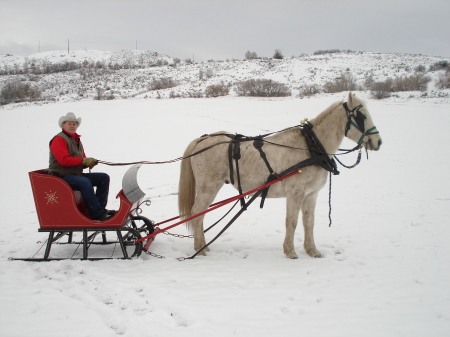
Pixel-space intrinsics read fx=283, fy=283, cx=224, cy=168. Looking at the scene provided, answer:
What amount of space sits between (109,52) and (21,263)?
87655 millimetres

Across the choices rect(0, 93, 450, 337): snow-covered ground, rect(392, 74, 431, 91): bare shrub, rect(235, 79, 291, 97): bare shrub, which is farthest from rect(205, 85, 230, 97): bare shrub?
rect(0, 93, 450, 337): snow-covered ground

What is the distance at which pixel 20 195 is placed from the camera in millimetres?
8680

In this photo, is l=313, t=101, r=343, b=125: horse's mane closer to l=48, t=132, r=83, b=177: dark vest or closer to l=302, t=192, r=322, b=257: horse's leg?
l=302, t=192, r=322, b=257: horse's leg

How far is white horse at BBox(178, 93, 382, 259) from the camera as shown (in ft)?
13.5

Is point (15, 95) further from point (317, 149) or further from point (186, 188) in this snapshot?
point (317, 149)

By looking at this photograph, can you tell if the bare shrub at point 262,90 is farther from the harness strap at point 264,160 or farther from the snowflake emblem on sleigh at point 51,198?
the snowflake emblem on sleigh at point 51,198

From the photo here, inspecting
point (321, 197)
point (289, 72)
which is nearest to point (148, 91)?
point (289, 72)

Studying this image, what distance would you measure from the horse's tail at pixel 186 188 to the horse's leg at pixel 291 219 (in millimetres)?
1622

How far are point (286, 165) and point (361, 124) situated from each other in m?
1.19

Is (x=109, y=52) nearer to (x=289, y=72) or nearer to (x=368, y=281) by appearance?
(x=289, y=72)

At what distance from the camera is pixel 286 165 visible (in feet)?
14.0

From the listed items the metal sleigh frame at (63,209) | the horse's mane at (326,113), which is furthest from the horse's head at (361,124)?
the metal sleigh frame at (63,209)

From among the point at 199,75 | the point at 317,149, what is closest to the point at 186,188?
the point at 317,149

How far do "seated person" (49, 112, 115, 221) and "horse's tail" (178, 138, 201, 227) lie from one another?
3.75 ft
